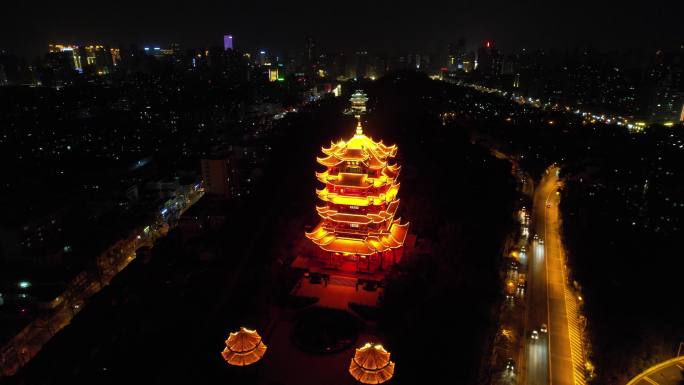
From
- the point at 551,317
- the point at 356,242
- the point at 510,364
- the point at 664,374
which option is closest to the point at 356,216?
the point at 356,242

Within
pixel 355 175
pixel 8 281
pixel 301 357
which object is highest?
pixel 355 175

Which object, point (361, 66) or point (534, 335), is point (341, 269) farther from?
point (361, 66)

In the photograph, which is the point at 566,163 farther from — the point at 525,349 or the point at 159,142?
the point at 159,142

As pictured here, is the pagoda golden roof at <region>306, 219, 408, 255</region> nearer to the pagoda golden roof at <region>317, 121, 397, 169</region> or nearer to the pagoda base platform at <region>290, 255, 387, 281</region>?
the pagoda base platform at <region>290, 255, 387, 281</region>

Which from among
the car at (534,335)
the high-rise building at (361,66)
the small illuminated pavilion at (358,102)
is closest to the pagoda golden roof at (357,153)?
the car at (534,335)

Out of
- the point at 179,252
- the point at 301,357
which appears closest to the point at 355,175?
the point at 301,357

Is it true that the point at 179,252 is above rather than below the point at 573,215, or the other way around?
below
